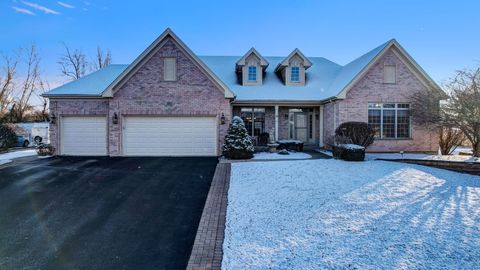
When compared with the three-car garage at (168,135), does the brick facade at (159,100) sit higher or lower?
higher

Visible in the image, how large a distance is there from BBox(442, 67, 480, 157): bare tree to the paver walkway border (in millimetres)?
12291

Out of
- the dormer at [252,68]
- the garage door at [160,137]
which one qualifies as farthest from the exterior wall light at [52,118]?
the dormer at [252,68]

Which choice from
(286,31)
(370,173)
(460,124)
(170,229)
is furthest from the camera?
(286,31)

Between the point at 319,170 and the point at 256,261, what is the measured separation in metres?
6.50

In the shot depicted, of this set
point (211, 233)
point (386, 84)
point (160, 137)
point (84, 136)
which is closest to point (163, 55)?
point (160, 137)

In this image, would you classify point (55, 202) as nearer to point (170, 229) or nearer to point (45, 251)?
point (45, 251)

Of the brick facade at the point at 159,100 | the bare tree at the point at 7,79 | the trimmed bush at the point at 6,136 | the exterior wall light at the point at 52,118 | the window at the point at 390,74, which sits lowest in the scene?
the trimmed bush at the point at 6,136

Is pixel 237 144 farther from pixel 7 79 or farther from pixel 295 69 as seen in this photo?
pixel 7 79

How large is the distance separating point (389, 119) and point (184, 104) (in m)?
11.6

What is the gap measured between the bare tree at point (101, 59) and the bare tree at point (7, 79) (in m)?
9.05

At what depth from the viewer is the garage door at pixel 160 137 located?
48.5 ft

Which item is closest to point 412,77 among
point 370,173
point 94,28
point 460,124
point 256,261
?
point 460,124

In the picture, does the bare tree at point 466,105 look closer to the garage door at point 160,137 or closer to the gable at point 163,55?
the gable at point 163,55

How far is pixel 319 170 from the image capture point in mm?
10000
